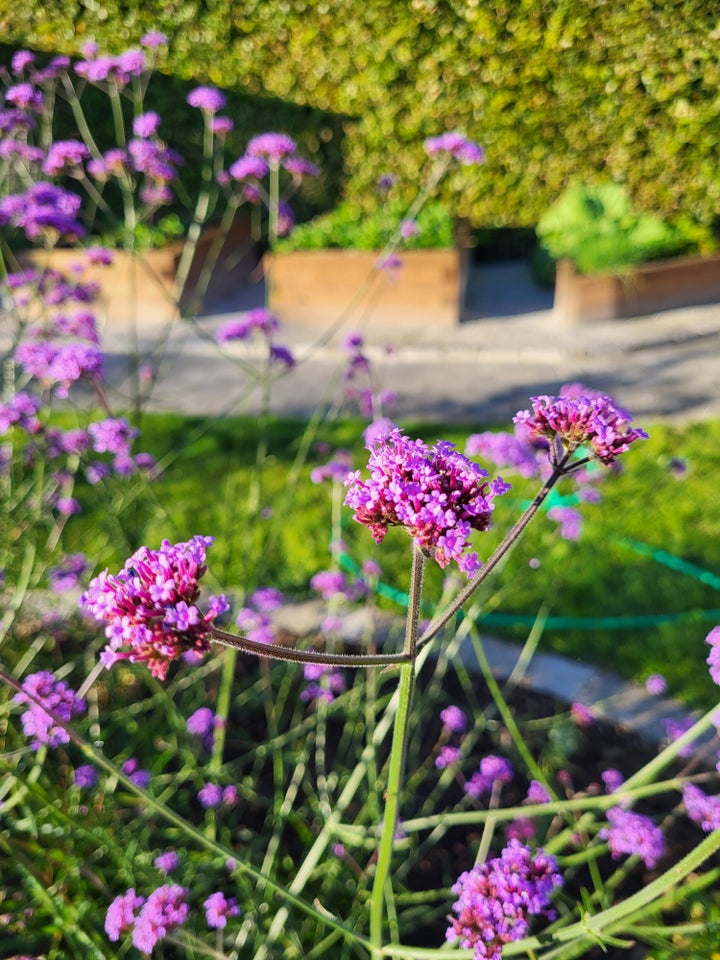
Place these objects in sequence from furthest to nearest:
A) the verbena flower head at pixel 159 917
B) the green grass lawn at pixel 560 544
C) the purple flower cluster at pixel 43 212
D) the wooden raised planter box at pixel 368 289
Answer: the wooden raised planter box at pixel 368 289 < the green grass lawn at pixel 560 544 < the purple flower cluster at pixel 43 212 < the verbena flower head at pixel 159 917

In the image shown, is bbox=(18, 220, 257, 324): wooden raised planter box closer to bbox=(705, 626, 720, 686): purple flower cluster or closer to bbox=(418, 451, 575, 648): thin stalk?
bbox=(418, 451, 575, 648): thin stalk

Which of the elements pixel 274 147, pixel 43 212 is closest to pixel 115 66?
pixel 43 212

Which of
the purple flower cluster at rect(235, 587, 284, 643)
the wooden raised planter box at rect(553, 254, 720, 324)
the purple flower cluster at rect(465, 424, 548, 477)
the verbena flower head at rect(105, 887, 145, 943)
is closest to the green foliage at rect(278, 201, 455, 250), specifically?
the wooden raised planter box at rect(553, 254, 720, 324)

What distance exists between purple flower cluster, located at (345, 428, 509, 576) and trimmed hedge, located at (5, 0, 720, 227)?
18.9ft

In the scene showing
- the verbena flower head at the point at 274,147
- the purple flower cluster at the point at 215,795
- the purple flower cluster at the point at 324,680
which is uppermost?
the verbena flower head at the point at 274,147

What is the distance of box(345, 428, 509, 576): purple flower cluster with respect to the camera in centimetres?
82

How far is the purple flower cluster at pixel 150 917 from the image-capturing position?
4.08ft

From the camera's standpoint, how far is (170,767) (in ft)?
7.72

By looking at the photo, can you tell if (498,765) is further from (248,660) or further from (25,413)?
(25,413)

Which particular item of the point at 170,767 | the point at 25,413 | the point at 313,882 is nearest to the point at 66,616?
the point at 170,767

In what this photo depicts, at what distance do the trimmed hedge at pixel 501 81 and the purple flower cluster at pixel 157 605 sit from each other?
5.77 metres

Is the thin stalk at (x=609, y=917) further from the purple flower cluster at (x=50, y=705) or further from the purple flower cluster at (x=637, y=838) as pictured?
the purple flower cluster at (x=50, y=705)

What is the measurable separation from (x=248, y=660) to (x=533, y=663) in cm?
107

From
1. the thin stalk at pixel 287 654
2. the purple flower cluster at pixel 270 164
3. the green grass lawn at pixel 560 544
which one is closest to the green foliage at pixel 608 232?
the green grass lawn at pixel 560 544
